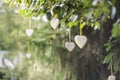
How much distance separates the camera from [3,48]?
11.1m

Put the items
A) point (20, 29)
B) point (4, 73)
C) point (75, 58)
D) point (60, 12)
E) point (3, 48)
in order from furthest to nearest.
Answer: point (3, 48), point (20, 29), point (4, 73), point (75, 58), point (60, 12)

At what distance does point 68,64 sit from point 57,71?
0.83 feet

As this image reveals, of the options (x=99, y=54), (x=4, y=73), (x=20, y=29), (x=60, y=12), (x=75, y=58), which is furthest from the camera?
(x=20, y=29)

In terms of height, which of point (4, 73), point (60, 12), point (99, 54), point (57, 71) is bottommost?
point (4, 73)

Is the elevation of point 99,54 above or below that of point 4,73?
above

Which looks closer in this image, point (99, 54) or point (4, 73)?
point (99, 54)

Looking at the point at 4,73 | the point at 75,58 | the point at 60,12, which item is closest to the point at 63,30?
the point at 75,58

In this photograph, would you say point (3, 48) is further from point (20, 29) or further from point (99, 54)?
point (99, 54)

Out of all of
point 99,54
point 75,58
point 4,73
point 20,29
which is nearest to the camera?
point 99,54

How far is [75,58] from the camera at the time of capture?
484cm

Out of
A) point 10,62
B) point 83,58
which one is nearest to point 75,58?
point 83,58

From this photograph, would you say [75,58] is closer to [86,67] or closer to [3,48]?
[86,67]

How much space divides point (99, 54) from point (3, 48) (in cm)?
698

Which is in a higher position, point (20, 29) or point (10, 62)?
point (20, 29)
